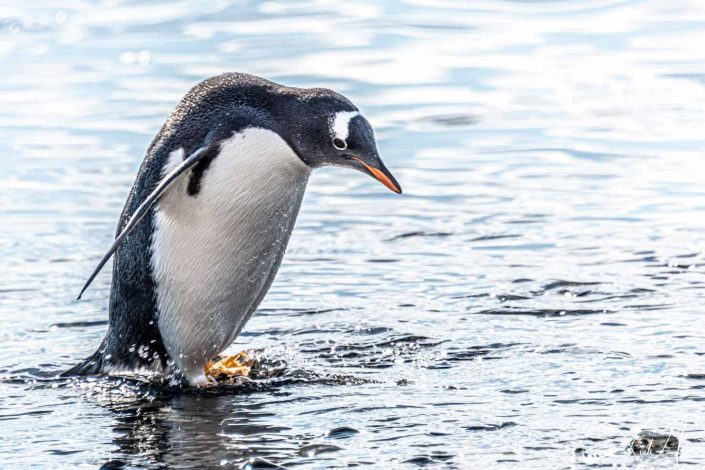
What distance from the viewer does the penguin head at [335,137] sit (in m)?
5.63

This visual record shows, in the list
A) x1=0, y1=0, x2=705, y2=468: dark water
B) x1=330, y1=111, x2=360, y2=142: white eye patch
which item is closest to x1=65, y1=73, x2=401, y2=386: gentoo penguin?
x1=330, y1=111, x2=360, y2=142: white eye patch

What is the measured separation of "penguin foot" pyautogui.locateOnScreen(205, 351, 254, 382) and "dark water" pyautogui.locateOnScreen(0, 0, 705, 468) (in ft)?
0.30

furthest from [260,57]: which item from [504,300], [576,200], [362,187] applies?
[504,300]

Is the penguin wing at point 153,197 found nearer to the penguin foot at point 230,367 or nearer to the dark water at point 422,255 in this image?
the dark water at point 422,255

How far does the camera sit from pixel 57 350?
21.3 ft

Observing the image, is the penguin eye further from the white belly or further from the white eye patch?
the white belly

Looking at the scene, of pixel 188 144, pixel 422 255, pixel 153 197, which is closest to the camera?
pixel 153 197

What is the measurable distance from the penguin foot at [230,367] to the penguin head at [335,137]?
3.00 feet

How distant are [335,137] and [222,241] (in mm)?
625

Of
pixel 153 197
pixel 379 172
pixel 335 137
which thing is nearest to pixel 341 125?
pixel 335 137

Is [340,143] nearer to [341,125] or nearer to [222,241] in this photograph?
[341,125]

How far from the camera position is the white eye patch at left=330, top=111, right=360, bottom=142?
5.64 m

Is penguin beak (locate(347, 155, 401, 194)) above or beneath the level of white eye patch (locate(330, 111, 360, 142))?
beneath

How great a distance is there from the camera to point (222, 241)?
592 cm
